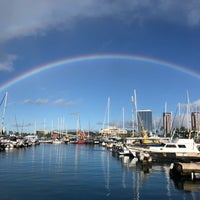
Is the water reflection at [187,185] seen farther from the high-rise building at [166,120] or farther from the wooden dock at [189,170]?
the high-rise building at [166,120]

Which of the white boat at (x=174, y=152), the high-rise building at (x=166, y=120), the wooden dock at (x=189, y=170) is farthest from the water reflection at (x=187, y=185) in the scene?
the high-rise building at (x=166, y=120)

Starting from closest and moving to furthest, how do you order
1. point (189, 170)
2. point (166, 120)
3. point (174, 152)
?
point (189, 170)
point (174, 152)
point (166, 120)

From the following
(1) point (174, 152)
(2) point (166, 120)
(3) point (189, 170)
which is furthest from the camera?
(2) point (166, 120)

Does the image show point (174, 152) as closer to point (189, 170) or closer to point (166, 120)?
point (189, 170)

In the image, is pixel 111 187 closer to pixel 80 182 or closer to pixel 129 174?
pixel 80 182

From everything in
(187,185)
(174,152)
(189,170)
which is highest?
(174,152)

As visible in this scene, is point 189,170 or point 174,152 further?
point 174,152

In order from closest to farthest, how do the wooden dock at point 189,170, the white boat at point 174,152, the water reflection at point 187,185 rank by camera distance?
the water reflection at point 187,185 → the wooden dock at point 189,170 → the white boat at point 174,152

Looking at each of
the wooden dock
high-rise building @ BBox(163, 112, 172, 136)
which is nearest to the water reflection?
the wooden dock

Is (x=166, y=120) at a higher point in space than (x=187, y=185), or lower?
higher

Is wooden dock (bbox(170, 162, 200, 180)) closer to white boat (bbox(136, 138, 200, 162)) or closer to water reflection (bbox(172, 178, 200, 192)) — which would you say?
water reflection (bbox(172, 178, 200, 192))

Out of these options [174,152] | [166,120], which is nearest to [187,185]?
[174,152]

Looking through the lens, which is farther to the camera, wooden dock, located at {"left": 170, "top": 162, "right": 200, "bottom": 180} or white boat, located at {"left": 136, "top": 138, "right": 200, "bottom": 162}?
white boat, located at {"left": 136, "top": 138, "right": 200, "bottom": 162}

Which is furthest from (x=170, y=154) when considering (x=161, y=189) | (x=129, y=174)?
(x=161, y=189)
